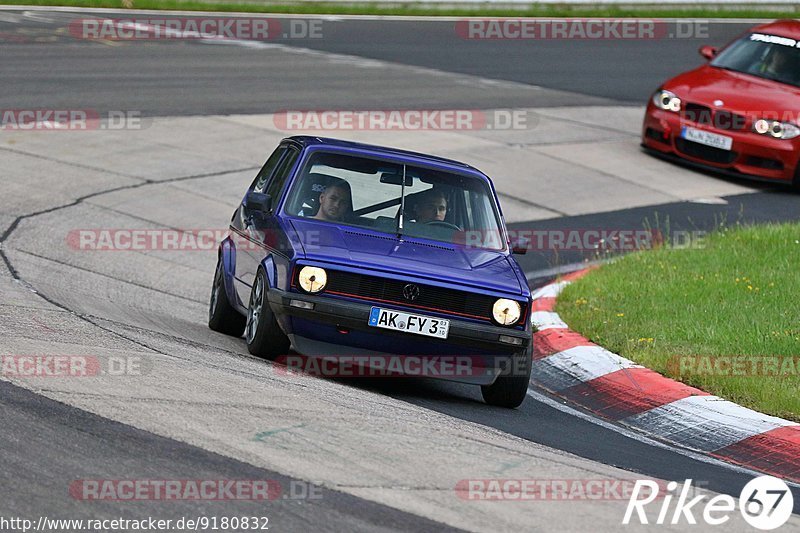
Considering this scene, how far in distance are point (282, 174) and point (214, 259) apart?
3.38m

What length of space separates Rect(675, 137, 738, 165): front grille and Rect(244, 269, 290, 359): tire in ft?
34.0

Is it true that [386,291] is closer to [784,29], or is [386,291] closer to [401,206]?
[401,206]

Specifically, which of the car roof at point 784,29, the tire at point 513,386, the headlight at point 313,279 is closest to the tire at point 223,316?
the headlight at point 313,279

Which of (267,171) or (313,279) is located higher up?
(267,171)

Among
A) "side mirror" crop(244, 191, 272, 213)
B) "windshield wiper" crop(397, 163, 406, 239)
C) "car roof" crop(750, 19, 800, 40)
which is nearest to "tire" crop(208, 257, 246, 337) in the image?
"side mirror" crop(244, 191, 272, 213)

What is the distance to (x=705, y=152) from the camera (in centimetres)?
1764

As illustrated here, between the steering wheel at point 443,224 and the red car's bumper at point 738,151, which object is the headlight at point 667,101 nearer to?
the red car's bumper at point 738,151

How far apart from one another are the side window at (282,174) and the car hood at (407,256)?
1.99 ft

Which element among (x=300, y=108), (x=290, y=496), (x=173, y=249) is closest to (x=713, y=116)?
(x=300, y=108)

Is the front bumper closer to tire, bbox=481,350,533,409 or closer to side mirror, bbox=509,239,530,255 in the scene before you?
tire, bbox=481,350,533,409

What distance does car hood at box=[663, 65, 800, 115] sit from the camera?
1717 centimetres

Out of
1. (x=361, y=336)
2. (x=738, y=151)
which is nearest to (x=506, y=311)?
(x=361, y=336)

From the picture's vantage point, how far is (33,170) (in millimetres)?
14219

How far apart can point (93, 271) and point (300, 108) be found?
325 inches
